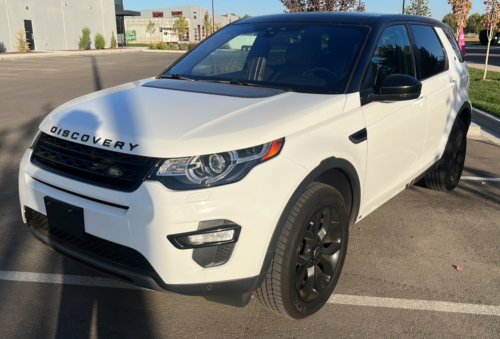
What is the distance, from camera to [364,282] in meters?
3.43

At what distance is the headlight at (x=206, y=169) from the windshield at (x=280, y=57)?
1036 mm

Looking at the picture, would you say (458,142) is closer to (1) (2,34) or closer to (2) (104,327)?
(2) (104,327)

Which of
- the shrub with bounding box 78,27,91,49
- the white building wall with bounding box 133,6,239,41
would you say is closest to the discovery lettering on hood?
the shrub with bounding box 78,27,91,49

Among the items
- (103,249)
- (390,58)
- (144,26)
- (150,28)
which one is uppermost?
(144,26)

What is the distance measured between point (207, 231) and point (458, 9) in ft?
55.8

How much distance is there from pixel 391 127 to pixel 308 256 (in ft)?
4.12

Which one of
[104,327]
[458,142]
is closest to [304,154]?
[104,327]

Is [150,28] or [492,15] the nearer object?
[492,15]

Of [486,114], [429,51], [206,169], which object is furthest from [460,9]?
[206,169]

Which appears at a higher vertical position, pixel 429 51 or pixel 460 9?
pixel 460 9

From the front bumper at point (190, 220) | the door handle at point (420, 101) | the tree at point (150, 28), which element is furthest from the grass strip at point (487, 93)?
the tree at point (150, 28)

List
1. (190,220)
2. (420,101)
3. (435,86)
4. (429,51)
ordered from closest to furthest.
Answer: (190,220), (420,101), (435,86), (429,51)

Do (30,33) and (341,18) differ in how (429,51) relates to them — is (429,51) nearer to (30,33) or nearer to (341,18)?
(341,18)

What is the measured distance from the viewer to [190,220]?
2.32 m
